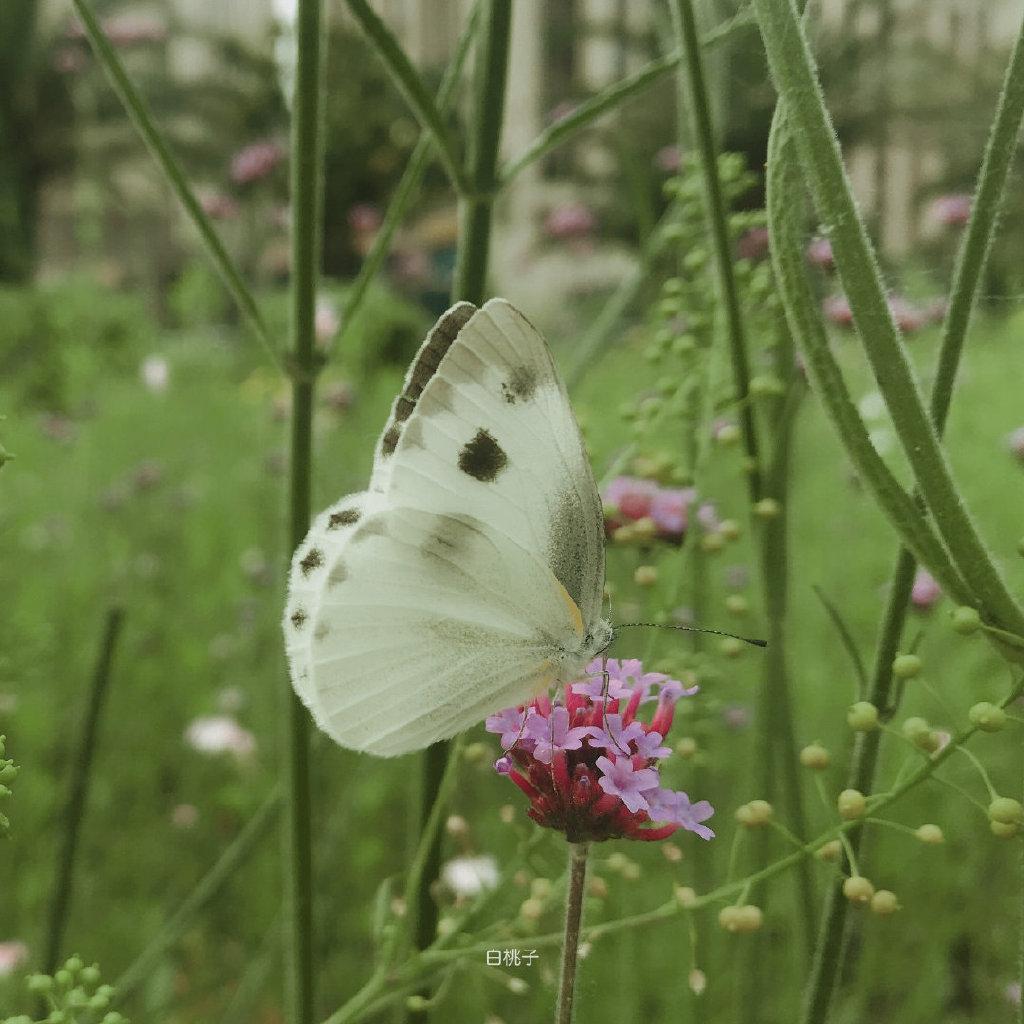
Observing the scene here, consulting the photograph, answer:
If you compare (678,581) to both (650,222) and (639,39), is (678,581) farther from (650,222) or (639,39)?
(639,39)

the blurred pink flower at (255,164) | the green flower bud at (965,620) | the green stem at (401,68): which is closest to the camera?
the green flower bud at (965,620)

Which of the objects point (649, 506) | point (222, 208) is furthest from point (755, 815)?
point (222, 208)

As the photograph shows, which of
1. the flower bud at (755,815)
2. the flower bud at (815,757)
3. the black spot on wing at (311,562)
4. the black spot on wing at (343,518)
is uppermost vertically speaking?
the black spot on wing at (343,518)

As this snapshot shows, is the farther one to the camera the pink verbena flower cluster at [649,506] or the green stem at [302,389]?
the pink verbena flower cluster at [649,506]

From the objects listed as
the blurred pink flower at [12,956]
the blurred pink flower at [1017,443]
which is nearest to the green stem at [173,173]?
the blurred pink flower at [1017,443]

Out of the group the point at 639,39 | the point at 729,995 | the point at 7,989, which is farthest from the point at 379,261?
the point at 639,39

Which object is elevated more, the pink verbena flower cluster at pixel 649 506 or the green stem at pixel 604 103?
the green stem at pixel 604 103

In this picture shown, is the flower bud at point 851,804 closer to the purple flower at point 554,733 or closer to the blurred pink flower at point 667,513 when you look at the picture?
the purple flower at point 554,733
